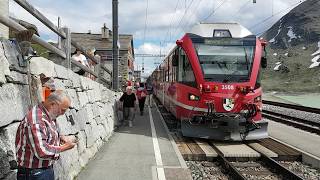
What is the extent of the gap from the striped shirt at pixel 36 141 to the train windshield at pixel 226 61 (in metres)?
8.90

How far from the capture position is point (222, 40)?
523 inches

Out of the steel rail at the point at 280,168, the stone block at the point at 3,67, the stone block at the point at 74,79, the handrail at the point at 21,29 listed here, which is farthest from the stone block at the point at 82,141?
the steel rail at the point at 280,168

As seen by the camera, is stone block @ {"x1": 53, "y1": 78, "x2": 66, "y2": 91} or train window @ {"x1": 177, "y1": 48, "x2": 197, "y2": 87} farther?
train window @ {"x1": 177, "y1": 48, "x2": 197, "y2": 87}

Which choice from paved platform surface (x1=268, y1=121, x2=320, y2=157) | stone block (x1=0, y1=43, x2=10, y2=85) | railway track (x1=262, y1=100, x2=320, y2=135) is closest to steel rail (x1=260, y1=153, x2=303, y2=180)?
paved platform surface (x1=268, y1=121, x2=320, y2=157)

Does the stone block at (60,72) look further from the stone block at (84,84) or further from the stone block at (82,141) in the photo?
the stone block at (84,84)

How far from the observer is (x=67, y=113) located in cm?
788

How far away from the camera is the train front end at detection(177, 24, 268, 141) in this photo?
12.4 meters

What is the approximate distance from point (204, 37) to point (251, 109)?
2.53 m

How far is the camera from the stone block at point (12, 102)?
5.02 meters

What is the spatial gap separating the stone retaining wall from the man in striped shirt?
Answer: 60 cm

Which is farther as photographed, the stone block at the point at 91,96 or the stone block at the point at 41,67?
the stone block at the point at 91,96

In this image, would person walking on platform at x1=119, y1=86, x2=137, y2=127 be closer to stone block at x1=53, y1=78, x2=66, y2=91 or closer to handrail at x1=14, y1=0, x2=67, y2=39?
handrail at x1=14, y1=0, x2=67, y2=39

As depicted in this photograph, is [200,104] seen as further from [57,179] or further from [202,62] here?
[57,179]

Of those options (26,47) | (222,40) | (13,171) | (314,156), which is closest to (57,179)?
(13,171)
